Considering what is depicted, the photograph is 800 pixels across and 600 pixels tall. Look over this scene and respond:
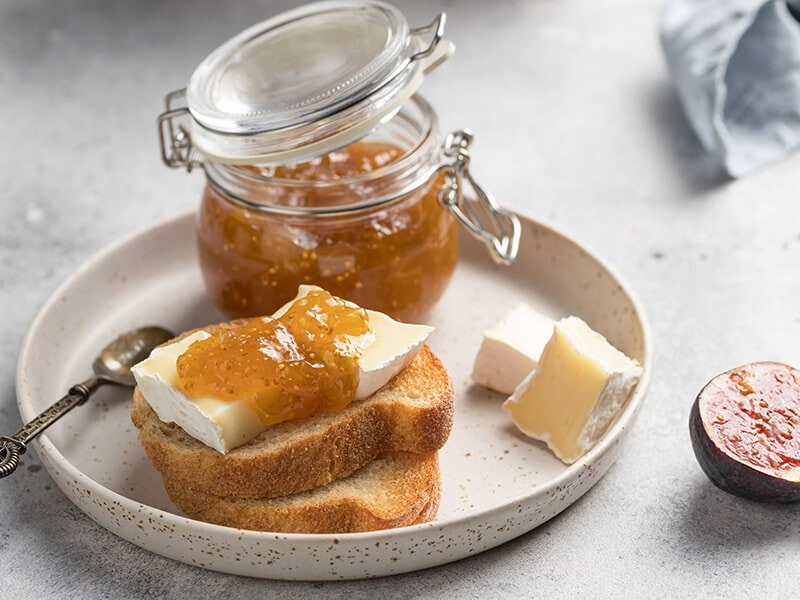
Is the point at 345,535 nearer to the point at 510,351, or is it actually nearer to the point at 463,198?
the point at 510,351

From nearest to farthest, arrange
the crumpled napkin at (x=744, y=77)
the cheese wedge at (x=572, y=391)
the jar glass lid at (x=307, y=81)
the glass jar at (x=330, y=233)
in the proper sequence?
the cheese wedge at (x=572, y=391) < the jar glass lid at (x=307, y=81) < the glass jar at (x=330, y=233) < the crumpled napkin at (x=744, y=77)

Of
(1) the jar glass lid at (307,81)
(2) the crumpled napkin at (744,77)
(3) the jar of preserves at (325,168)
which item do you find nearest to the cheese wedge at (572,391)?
(3) the jar of preserves at (325,168)

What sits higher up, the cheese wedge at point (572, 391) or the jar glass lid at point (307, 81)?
the jar glass lid at point (307, 81)

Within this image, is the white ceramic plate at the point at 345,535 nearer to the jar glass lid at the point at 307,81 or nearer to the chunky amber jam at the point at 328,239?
the chunky amber jam at the point at 328,239

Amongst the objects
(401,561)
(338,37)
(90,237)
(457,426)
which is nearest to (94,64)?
(90,237)

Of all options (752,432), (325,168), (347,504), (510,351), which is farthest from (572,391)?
(325,168)

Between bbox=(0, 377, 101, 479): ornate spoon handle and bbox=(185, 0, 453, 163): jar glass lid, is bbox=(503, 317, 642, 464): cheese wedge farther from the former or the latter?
bbox=(0, 377, 101, 479): ornate spoon handle
